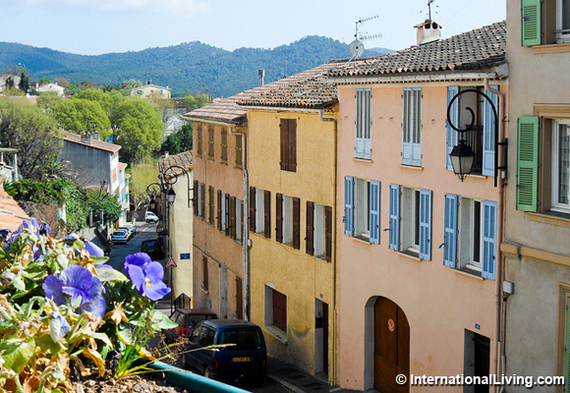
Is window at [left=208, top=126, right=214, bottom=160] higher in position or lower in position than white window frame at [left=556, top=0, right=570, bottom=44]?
lower

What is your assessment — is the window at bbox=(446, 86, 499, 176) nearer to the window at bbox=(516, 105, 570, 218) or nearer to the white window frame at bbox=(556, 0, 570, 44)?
the window at bbox=(516, 105, 570, 218)

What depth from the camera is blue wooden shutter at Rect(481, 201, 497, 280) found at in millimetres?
11859

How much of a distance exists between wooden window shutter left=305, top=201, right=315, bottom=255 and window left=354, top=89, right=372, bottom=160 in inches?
110

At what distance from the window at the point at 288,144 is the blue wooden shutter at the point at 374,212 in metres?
4.22

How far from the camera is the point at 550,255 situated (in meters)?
10.6

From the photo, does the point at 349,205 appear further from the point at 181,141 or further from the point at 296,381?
the point at 181,141

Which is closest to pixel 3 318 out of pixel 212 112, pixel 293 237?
pixel 293 237

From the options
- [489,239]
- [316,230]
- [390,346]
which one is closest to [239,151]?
[316,230]

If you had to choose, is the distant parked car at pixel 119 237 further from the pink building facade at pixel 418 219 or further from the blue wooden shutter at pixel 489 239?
the blue wooden shutter at pixel 489 239

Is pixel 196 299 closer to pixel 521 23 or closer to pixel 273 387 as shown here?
pixel 273 387

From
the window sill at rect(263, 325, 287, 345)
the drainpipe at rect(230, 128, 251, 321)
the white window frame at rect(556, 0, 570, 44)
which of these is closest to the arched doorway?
the window sill at rect(263, 325, 287, 345)

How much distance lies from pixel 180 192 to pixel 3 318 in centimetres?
3483

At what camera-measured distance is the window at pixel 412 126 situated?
554 inches

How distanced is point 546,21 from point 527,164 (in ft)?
7.00
